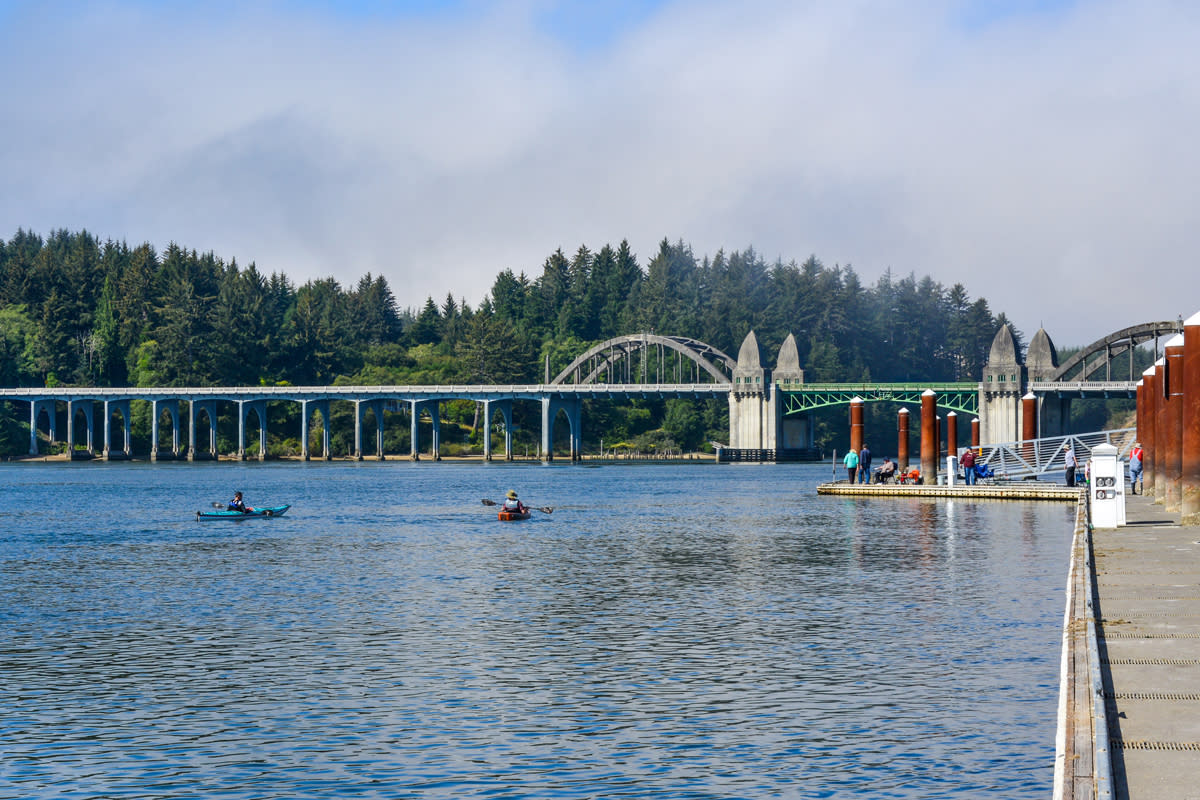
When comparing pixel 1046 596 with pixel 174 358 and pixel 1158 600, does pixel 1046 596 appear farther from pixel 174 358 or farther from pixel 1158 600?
pixel 174 358

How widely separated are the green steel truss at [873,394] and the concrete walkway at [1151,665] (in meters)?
124

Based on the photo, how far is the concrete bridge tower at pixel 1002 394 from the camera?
16175 centimetres

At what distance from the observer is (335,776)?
16844 millimetres

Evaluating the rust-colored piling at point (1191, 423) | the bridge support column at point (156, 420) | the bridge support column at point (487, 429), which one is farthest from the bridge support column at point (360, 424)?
the rust-colored piling at point (1191, 423)

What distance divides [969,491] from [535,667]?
52051 millimetres

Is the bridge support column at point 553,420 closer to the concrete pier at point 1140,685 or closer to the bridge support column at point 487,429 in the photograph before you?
the bridge support column at point 487,429

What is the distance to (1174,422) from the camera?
41562 millimetres

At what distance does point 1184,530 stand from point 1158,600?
48.8ft

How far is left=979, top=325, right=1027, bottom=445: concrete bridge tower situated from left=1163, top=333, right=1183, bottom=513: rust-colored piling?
119 m

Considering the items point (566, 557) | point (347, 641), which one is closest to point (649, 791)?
point (347, 641)

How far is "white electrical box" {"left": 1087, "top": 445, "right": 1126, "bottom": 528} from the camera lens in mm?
37250

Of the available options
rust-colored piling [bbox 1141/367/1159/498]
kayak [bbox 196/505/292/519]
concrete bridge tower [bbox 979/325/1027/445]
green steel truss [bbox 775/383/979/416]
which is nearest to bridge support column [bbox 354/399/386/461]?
green steel truss [bbox 775/383/979/416]

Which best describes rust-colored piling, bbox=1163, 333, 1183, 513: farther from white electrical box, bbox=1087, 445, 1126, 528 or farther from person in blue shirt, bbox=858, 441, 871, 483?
person in blue shirt, bbox=858, 441, 871, 483

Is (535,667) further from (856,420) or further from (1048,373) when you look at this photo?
(1048,373)
